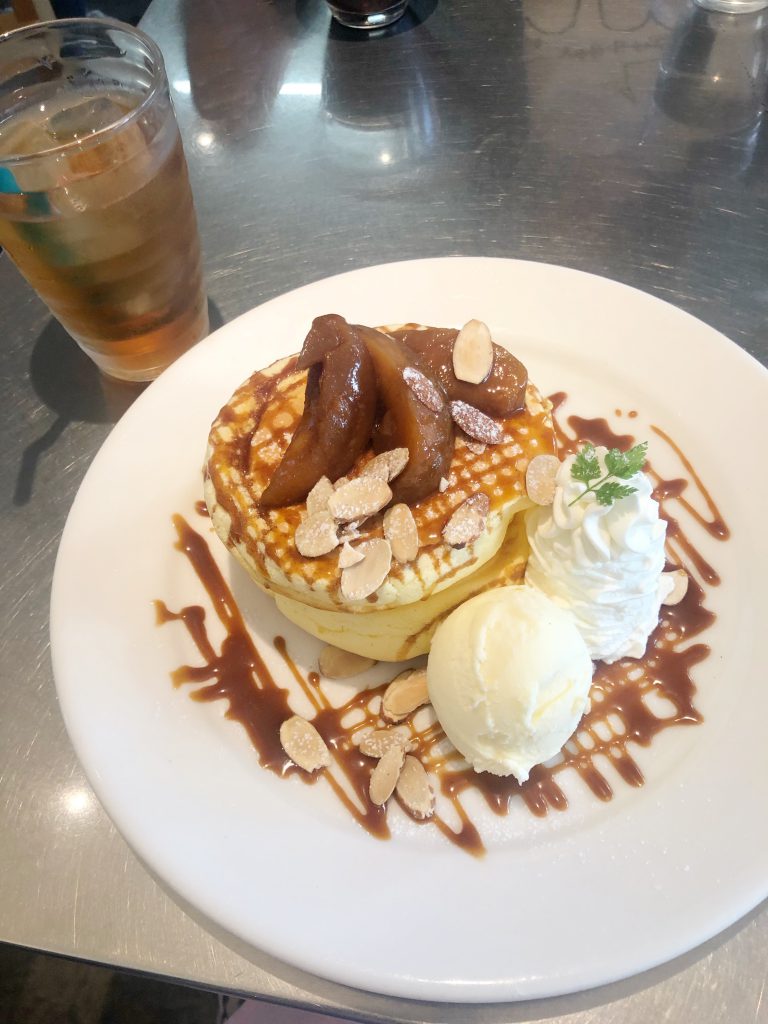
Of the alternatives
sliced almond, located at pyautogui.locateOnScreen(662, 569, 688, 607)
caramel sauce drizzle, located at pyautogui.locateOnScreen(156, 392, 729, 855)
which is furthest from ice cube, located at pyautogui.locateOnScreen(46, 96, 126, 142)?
sliced almond, located at pyautogui.locateOnScreen(662, 569, 688, 607)

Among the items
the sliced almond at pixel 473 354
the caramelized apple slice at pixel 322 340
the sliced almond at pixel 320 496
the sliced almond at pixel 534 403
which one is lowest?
the sliced almond at pixel 534 403

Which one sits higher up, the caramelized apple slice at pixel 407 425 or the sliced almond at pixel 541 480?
the caramelized apple slice at pixel 407 425

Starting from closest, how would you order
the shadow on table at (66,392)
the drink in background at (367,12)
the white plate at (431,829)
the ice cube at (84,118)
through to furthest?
the white plate at (431,829), the ice cube at (84,118), the shadow on table at (66,392), the drink in background at (367,12)

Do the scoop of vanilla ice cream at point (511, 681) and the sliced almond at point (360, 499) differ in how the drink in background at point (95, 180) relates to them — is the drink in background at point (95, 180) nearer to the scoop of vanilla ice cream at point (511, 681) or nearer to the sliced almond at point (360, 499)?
the sliced almond at point (360, 499)

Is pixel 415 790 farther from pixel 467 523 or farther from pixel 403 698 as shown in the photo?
pixel 467 523

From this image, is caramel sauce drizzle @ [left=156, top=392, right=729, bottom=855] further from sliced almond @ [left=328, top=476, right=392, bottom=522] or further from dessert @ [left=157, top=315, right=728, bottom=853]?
sliced almond @ [left=328, top=476, right=392, bottom=522]

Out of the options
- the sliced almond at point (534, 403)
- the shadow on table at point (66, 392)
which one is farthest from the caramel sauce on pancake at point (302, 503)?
the shadow on table at point (66, 392)

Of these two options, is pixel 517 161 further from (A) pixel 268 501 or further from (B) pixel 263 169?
(A) pixel 268 501
